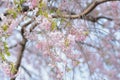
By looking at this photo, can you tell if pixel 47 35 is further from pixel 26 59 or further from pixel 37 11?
pixel 26 59

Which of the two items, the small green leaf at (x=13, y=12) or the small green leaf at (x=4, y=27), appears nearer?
the small green leaf at (x=4, y=27)

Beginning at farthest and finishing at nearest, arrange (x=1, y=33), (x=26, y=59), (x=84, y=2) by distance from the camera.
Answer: (x=26, y=59), (x=84, y=2), (x=1, y=33)

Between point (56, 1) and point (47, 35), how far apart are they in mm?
821

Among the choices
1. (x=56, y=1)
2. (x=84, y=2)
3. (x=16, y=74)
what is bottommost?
(x=84, y=2)

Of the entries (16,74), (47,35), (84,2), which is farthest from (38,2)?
(84,2)

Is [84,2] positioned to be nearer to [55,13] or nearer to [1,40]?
[55,13]

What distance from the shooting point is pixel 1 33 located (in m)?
2.37

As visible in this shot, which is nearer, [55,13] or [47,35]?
[47,35]

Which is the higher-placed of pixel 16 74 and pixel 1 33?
pixel 1 33

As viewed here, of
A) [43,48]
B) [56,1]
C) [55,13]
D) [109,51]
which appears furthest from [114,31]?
[43,48]

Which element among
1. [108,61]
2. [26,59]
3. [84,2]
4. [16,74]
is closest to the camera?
[16,74]

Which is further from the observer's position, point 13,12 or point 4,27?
point 13,12

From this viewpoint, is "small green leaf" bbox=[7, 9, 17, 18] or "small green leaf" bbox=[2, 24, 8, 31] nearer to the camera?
"small green leaf" bbox=[2, 24, 8, 31]

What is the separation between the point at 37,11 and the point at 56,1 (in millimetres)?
744
